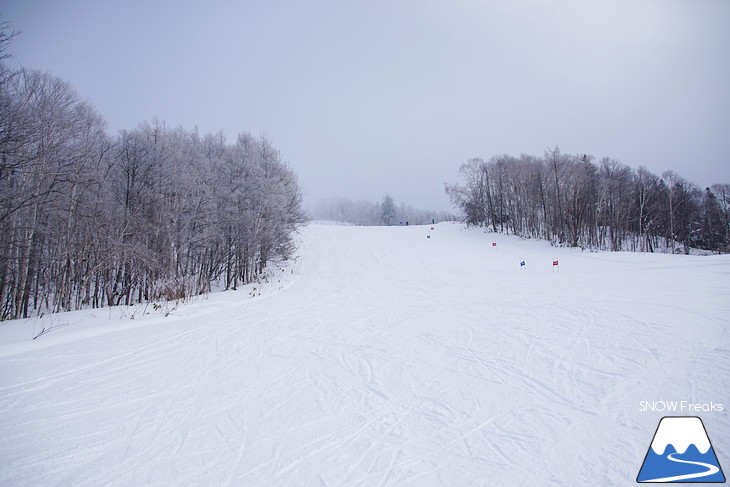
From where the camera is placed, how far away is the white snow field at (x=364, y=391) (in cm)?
294

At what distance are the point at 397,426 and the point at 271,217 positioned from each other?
1799cm

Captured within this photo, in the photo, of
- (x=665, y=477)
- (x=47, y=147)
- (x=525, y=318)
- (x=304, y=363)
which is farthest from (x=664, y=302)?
(x=47, y=147)

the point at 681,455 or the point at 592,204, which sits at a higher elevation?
the point at 592,204

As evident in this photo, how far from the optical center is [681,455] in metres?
3.03

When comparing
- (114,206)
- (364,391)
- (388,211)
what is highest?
(388,211)

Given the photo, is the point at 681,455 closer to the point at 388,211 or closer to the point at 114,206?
the point at 114,206

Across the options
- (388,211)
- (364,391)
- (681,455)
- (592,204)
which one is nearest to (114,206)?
(364,391)

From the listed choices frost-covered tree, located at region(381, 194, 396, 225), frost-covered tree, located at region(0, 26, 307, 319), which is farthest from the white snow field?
frost-covered tree, located at region(381, 194, 396, 225)

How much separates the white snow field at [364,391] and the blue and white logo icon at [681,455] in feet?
0.32

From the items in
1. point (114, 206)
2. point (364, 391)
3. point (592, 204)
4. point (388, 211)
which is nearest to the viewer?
point (364, 391)

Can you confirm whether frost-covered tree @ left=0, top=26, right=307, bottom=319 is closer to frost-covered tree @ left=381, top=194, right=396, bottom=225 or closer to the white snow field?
the white snow field

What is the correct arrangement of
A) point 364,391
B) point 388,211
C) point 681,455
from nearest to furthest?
point 681,455, point 364,391, point 388,211

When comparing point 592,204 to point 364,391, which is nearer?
point 364,391

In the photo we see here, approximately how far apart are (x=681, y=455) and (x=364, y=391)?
3736 mm
